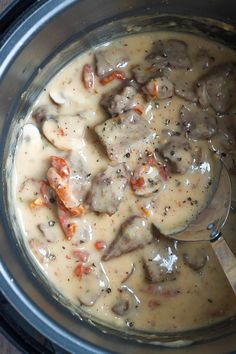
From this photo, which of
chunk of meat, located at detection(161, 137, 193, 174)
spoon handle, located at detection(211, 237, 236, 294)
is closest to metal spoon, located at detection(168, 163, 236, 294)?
spoon handle, located at detection(211, 237, 236, 294)

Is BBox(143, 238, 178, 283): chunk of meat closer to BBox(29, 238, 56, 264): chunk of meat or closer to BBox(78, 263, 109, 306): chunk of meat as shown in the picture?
BBox(78, 263, 109, 306): chunk of meat

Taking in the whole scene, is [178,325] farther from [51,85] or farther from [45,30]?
[45,30]

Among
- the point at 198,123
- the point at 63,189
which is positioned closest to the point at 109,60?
the point at 198,123

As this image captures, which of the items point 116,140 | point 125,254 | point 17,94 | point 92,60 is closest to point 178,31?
point 92,60

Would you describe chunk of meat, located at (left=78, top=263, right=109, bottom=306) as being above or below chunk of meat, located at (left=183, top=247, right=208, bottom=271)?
above

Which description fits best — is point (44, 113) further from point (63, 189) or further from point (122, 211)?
point (122, 211)

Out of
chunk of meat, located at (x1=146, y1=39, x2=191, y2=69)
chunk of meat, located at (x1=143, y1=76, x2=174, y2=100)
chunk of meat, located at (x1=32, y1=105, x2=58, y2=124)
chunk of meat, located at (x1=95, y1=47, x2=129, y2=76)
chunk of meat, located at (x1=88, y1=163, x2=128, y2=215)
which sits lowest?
chunk of meat, located at (x1=88, y1=163, x2=128, y2=215)

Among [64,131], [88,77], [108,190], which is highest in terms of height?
[88,77]
